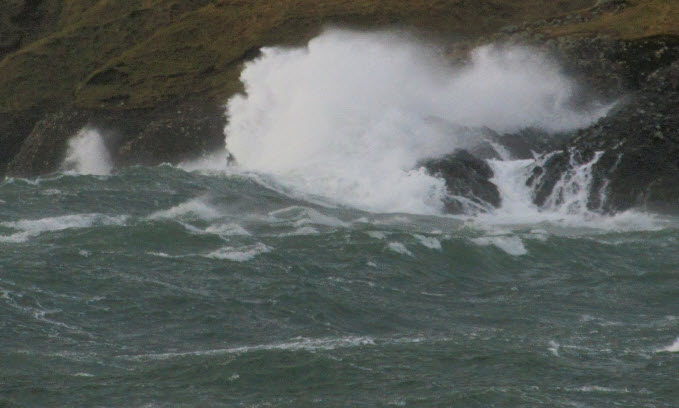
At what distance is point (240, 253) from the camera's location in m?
24.6

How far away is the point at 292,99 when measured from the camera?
41.6 metres

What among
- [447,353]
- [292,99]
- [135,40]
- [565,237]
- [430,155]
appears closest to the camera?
[447,353]

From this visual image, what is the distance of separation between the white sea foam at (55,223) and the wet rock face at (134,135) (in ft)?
48.4

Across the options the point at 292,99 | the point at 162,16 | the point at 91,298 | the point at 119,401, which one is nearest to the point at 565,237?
the point at 91,298

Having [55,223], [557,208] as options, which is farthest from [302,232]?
[557,208]

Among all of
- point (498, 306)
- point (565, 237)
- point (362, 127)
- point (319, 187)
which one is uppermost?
point (362, 127)

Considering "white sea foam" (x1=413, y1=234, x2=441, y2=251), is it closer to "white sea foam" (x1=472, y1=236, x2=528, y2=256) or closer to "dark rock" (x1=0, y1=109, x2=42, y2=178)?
"white sea foam" (x1=472, y1=236, x2=528, y2=256)

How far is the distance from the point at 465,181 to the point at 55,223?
491 inches

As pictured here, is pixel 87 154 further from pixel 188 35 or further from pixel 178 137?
pixel 188 35

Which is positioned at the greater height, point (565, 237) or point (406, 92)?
point (406, 92)

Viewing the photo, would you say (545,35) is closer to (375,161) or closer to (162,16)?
(375,161)

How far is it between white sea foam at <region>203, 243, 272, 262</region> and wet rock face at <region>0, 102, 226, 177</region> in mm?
18176

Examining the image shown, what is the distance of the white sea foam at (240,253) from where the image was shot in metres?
24.2

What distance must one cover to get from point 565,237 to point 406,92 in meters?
14.3
